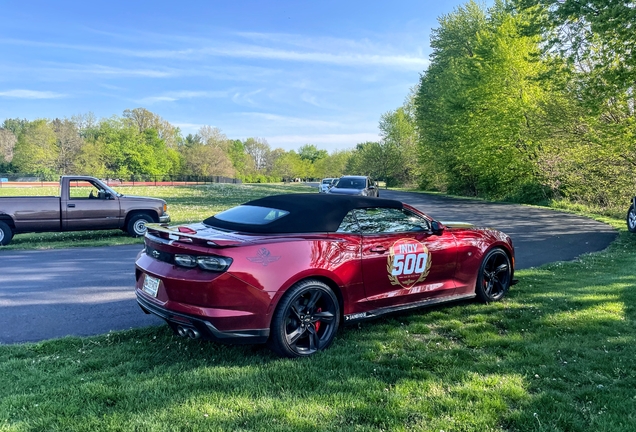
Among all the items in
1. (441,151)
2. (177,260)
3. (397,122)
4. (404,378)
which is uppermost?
(397,122)

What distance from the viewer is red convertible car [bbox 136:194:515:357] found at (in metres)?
3.71

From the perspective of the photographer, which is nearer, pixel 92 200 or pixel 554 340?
pixel 554 340

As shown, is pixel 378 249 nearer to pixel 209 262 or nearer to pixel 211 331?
pixel 209 262

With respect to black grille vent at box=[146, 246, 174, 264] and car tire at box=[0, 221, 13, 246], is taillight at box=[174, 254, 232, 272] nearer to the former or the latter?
black grille vent at box=[146, 246, 174, 264]

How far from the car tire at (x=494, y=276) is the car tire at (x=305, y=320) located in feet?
7.87

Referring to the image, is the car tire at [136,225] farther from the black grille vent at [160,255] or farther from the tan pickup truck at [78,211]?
the black grille vent at [160,255]

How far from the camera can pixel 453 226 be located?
552 centimetres

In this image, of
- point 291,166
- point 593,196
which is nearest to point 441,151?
point 593,196

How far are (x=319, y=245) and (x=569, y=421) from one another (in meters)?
2.34

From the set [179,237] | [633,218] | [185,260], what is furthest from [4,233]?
[633,218]

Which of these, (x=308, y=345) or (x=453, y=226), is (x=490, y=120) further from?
(x=308, y=345)

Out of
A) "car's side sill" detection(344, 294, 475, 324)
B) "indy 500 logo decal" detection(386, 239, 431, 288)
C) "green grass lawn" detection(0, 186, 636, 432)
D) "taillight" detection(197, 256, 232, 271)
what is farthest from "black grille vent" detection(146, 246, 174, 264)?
"indy 500 logo decal" detection(386, 239, 431, 288)

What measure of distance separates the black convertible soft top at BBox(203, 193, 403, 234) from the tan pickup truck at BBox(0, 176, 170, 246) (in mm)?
6441

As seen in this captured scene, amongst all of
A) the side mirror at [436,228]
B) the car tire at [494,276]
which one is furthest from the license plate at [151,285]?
the car tire at [494,276]
